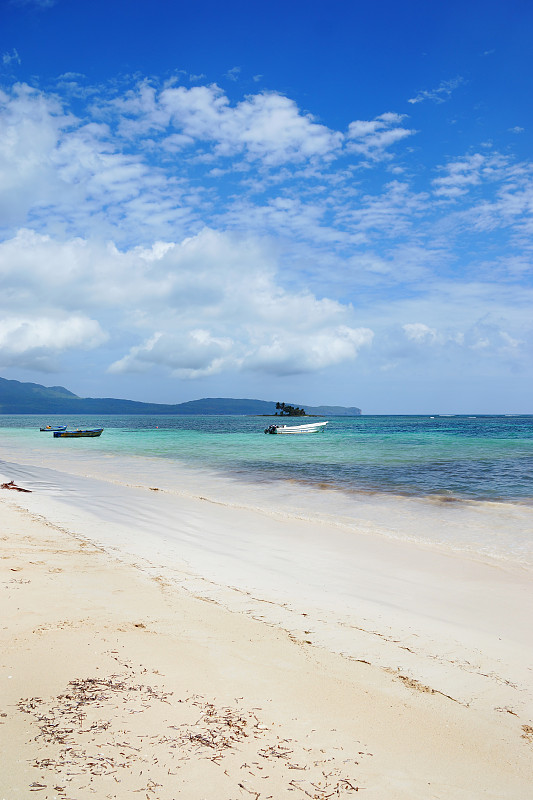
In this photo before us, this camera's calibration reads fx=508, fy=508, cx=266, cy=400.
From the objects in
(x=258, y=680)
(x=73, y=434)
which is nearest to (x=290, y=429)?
(x=73, y=434)

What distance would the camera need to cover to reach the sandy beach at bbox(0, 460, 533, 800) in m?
3.44

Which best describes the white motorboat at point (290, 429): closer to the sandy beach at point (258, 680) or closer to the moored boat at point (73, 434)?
the moored boat at point (73, 434)

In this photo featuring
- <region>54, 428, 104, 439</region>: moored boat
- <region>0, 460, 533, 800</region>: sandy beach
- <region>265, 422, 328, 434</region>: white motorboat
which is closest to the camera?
<region>0, 460, 533, 800</region>: sandy beach

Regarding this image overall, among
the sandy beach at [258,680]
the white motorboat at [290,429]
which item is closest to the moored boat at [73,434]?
the white motorboat at [290,429]

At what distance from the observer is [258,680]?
15.6 ft

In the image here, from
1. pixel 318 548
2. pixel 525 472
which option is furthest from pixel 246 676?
pixel 525 472

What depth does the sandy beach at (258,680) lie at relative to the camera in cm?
344

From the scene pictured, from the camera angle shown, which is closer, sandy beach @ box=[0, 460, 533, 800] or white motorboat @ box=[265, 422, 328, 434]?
sandy beach @ box=[0, 460, 533, 800]

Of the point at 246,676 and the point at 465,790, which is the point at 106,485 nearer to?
the point at 246,676

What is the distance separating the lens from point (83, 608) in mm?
6328

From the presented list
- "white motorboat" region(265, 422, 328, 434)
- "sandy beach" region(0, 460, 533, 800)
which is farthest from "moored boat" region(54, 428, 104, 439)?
"sandy beach" region(0, 460, 533, 800)

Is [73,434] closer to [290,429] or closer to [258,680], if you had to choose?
[290,429]

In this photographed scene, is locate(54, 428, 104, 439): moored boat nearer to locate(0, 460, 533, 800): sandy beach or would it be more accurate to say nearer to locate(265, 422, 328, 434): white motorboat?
locate(265, 422, 328, 434): white motorboat

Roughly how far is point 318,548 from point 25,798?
8864mm
